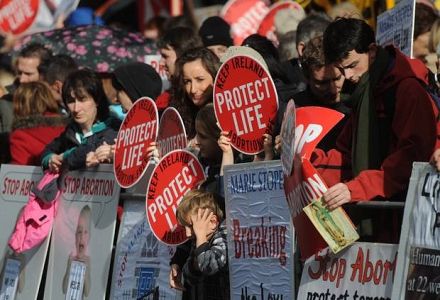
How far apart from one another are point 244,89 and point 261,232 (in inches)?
35.8

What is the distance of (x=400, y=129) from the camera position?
7484mm

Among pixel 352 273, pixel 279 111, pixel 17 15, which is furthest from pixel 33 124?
pixel 352 273

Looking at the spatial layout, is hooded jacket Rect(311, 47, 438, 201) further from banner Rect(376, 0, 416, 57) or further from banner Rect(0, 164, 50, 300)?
banner Rect(0, 164, 50, 300)

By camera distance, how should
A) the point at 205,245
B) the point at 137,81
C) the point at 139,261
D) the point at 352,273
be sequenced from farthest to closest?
the point at 137,81 → the point at 139,261 → the point at 205,245 → the point at 352,273

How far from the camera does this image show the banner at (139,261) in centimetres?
941

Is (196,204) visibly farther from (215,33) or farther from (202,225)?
(215,33)

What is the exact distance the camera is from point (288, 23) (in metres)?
12.1

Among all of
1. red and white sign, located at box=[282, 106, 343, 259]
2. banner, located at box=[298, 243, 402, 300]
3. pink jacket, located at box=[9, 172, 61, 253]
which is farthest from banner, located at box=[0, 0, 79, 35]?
banner, located at box=[298, 243, 402, 300]

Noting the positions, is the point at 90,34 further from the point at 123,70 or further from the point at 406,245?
the point at 406,245

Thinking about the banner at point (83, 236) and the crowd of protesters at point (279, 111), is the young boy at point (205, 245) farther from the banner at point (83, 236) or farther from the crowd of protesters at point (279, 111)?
the banner at point (83, 236)

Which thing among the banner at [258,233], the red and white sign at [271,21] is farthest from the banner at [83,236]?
the red and white sign at [271,21]

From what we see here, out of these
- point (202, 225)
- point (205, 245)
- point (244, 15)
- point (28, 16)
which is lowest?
point (205, 245)

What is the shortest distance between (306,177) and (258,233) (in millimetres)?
921

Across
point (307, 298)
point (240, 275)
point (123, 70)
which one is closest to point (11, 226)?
point (123, 70)
